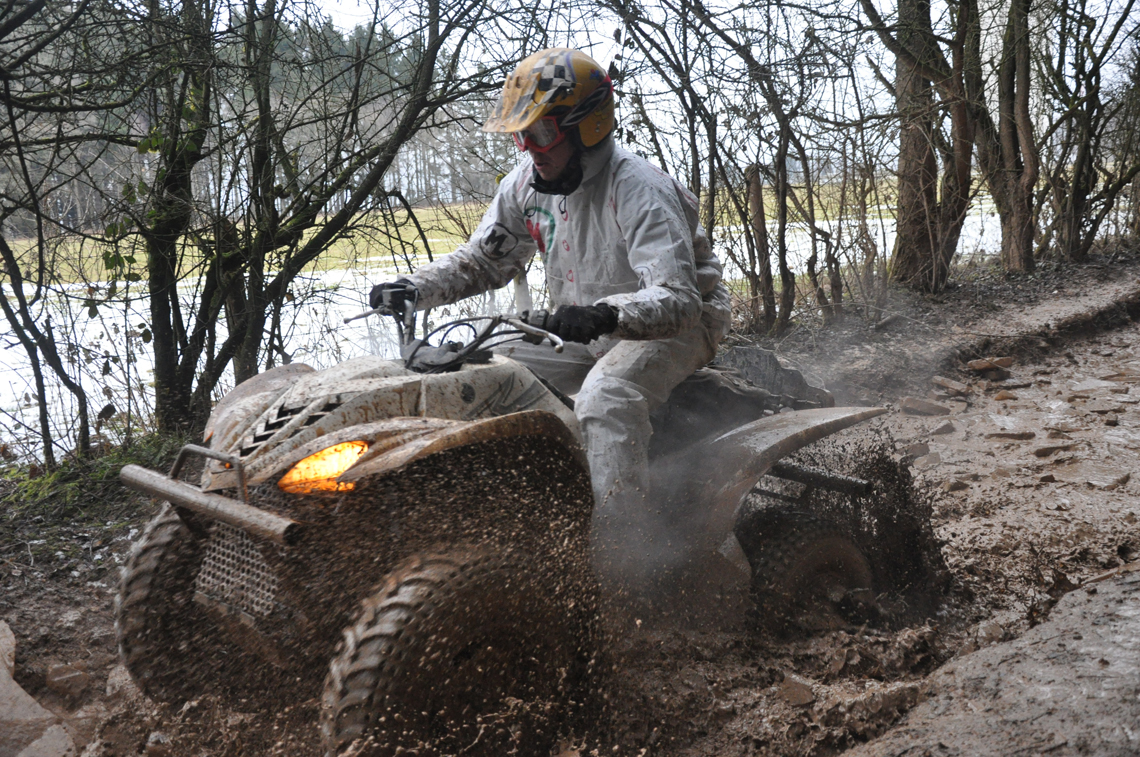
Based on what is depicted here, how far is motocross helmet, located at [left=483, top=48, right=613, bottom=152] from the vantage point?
3.02 meters

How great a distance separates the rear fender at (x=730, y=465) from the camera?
302cm

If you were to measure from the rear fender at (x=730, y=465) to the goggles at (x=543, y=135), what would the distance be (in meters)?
1.32

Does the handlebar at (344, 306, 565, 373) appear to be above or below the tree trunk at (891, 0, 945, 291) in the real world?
below

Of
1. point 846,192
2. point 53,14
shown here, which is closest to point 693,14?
point 846,192

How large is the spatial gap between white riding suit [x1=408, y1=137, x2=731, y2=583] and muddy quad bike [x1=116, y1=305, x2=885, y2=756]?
29 centimetres

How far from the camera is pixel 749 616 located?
3.27m

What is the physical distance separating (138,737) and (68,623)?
102 cm

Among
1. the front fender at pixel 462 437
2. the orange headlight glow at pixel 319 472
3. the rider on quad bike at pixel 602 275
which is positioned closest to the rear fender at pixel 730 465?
the rider on quad bike at pixel 602 275

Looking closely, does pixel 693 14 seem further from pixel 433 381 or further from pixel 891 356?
pixel 433 381

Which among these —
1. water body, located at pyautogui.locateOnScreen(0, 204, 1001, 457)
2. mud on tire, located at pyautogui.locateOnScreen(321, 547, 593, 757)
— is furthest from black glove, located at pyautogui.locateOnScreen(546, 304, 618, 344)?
water body, located at pyautogui.locateOnScreen(0, 204, 1001, 457)

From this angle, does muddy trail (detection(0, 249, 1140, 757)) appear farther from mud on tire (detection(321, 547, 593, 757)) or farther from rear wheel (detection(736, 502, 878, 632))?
mud on tire (detection(321, 547, 593, 757))

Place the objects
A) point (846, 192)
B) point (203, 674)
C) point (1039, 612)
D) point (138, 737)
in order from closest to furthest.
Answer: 1. point (203, 674)
2. point (138, 737)
3. point (1039, 612)
4. point (846, 192)

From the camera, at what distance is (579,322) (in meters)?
2.59

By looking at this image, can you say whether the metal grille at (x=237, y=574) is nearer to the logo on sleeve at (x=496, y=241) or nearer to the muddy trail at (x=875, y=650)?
the muddy trail at (x=875, y=650)
